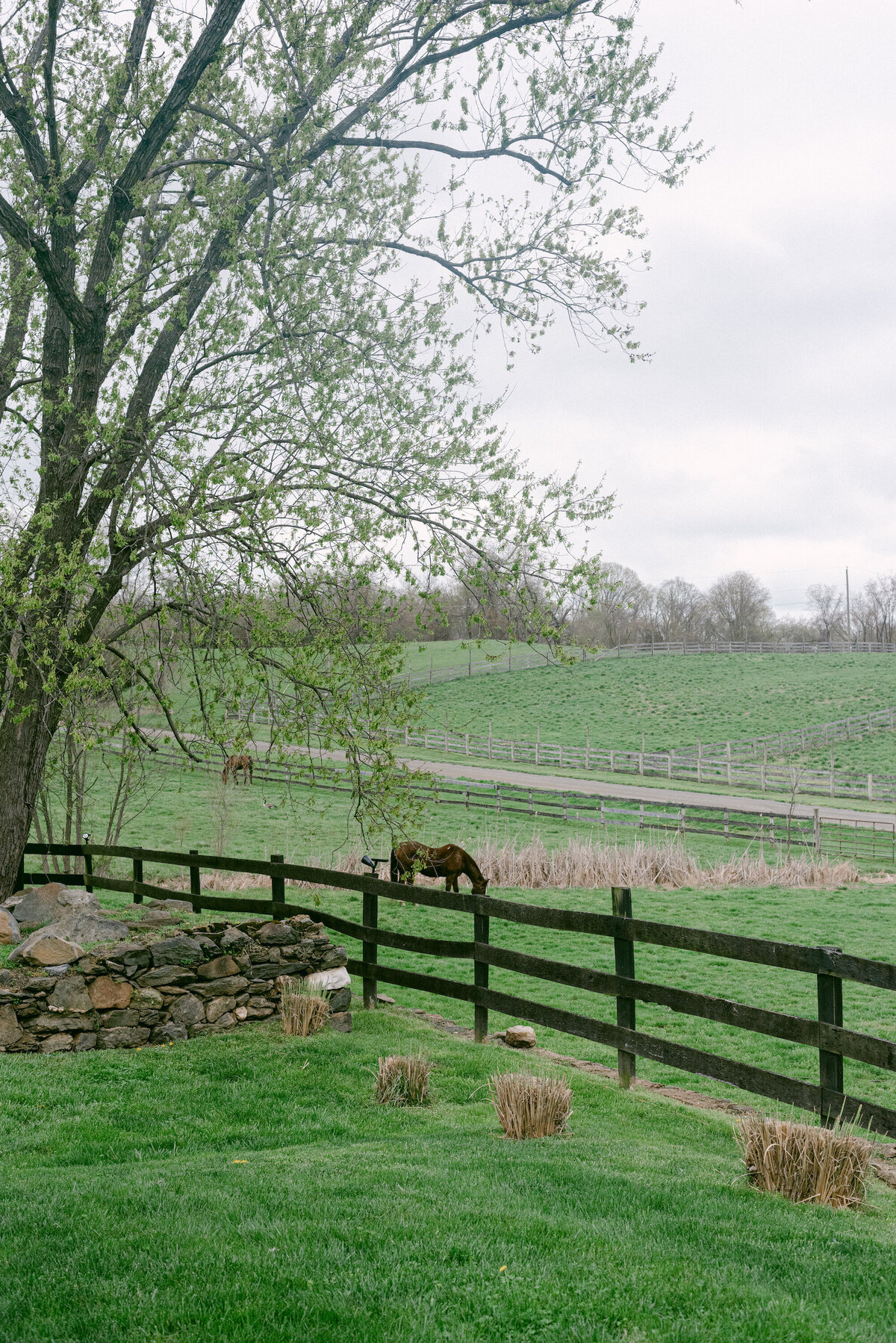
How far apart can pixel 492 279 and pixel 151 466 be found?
184 inches

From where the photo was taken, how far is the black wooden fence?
5617 millimetres

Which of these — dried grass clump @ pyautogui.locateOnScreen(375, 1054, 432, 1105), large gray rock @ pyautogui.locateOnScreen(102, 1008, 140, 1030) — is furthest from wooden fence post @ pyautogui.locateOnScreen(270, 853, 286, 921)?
dried grass clump @ pyautogui.locateOnScreen(375, 1054, 432, 1105)

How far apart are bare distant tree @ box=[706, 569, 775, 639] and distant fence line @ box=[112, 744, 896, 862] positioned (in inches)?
2590

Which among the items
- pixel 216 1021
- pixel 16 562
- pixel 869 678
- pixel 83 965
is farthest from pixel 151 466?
pixel 869 678

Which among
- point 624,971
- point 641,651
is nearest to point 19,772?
point 624,971

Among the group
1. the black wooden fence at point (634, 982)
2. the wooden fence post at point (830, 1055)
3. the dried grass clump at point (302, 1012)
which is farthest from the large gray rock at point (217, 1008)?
the wooden fence post at point (830, 1055)

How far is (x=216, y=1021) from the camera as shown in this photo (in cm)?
887

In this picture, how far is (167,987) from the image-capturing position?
28.7 feet

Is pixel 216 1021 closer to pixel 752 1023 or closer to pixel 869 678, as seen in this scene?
pixel 752 1023

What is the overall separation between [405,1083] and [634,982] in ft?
5.73

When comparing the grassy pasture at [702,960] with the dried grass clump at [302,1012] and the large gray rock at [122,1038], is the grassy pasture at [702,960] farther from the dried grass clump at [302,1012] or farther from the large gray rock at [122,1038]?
the dried grass clump at [302,1012]

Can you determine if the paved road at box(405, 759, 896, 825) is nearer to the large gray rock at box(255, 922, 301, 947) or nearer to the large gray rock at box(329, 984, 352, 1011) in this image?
the large gray rock at box(329, 984, 352, 1011)

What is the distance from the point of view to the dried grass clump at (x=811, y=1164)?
15.9 feet

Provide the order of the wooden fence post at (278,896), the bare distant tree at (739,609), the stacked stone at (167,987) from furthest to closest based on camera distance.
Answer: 1. the bare distant tree at (739,609)
2. the wooden fence post at (278,896)
3. the stacked stone at (167,987)
